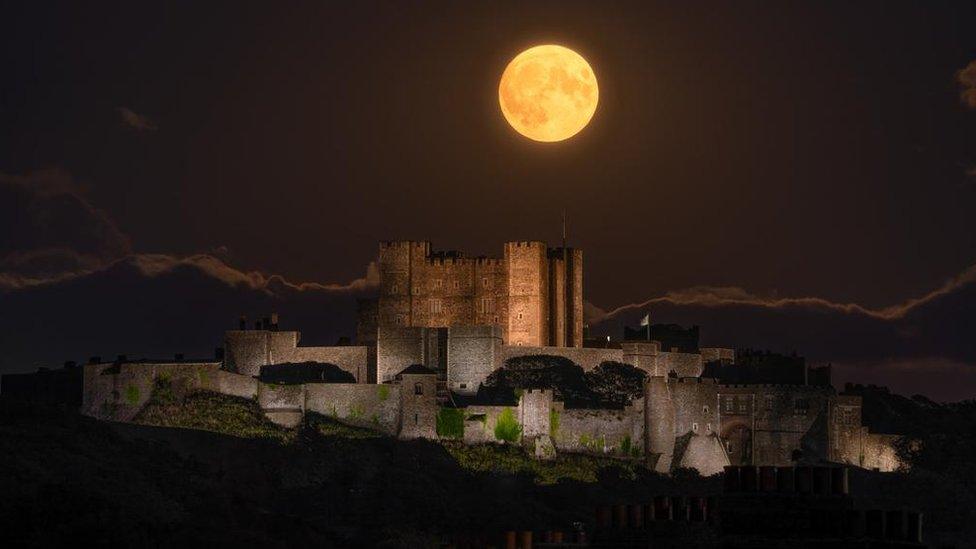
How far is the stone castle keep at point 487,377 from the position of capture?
321 feet

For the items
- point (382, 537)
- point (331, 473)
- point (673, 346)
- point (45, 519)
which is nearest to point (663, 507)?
point (45, 519)

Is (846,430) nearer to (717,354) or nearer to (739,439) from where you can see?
(739,439)

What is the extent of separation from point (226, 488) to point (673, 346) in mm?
41516

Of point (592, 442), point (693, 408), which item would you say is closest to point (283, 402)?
point (592, 442)

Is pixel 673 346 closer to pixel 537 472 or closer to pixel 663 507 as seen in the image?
pixel 537 472

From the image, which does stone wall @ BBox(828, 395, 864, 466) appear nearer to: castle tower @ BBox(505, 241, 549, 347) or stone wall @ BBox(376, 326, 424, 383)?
castle tower @ BBox(505, 241, 549, 347)

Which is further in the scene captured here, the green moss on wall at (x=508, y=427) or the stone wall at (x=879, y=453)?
the stone wall at (x=879, y=453)

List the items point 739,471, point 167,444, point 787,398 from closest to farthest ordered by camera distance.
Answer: point 739,471 < point 167,444 < point 787,398

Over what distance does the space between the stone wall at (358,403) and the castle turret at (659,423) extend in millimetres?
11252

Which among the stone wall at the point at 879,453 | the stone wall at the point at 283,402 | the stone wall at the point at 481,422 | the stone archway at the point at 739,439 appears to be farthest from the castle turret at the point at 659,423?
the stone wall at the point at 283,402

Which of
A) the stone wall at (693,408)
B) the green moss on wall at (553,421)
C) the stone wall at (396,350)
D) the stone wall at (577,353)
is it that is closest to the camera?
the green moss on wall at (553,421)

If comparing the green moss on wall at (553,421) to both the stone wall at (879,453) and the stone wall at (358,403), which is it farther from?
the stone wall at (879,453)

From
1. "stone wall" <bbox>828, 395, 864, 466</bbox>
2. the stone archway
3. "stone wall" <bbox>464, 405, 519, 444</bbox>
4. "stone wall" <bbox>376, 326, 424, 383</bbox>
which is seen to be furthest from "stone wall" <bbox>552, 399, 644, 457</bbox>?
"stone wall" <bbox>828, 395, 864, 466</bbox>

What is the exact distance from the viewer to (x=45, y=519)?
66.6 metres
